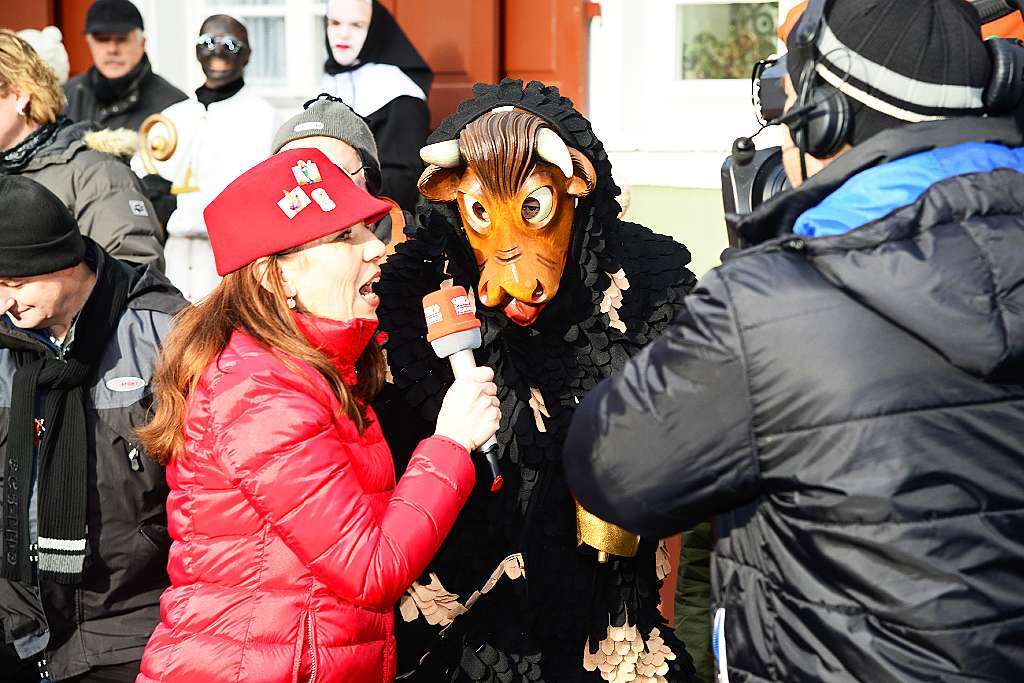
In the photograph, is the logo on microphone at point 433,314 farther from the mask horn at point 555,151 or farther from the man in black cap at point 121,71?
the man in black cap at point 121,71

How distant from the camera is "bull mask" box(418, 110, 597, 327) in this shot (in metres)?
2.63

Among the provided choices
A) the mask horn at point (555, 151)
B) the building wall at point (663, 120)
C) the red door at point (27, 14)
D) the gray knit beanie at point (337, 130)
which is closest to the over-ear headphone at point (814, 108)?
the mask horn at point (555, 151)

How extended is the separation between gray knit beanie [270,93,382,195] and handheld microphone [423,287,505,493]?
4.55 ft

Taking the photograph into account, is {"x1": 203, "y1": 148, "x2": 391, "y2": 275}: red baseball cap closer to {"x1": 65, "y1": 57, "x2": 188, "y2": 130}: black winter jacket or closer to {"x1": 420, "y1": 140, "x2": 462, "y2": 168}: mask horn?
{"x1": 420, "y1": 140, "x2": 462, "y2": 168}: mask horn

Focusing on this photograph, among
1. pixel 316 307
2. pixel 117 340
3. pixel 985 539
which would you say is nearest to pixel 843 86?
pixel 985 539

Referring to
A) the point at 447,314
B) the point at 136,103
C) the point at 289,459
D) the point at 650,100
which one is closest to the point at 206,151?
the point at 136,103

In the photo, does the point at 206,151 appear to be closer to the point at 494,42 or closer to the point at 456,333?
the point at 494,42

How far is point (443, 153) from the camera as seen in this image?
2680mm

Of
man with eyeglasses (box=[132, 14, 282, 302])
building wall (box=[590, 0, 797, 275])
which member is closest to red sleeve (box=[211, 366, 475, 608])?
man with eyeglasses (box=[132, 14, 282, 302])

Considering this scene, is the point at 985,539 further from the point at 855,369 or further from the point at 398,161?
the point at 398,161

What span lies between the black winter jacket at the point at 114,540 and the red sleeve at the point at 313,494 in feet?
2.26

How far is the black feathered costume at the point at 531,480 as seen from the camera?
269cm

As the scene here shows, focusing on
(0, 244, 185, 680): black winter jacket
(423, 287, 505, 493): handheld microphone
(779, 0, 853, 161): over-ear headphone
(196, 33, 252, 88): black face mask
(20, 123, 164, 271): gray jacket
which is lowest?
(0, 244, 185, 680): black winter jacket

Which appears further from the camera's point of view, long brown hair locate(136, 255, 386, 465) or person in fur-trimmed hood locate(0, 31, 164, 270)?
person in fur-trimmed hood locate(0, 31, 164, 270)
